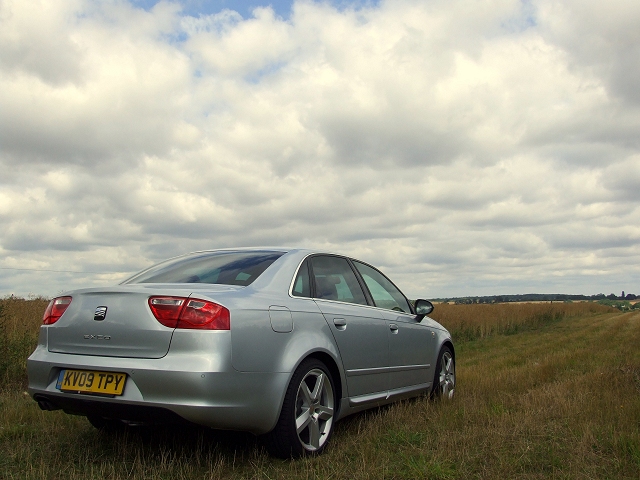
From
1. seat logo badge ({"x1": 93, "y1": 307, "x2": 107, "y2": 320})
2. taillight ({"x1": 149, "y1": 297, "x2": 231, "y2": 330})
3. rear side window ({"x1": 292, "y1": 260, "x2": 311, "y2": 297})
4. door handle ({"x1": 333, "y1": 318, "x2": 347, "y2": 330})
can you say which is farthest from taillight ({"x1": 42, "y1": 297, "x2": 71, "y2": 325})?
door handle ({"x1": 333, "y1": 318, "x2": 347, "y2": 330})

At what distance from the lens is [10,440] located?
493 cm

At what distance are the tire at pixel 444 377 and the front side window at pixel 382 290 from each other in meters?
0.85

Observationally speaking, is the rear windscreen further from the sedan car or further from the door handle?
the door handle

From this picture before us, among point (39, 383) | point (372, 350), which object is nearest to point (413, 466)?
point (372, 350)

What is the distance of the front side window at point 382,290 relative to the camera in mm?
5996

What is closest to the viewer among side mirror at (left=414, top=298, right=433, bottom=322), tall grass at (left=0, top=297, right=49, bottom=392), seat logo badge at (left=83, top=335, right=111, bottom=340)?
seat logo badge at (left=83, top=335, right=111, bottom=340)

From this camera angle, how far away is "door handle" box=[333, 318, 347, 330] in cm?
482

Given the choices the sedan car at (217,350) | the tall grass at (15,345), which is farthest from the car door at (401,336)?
the tall grass at (15,345)

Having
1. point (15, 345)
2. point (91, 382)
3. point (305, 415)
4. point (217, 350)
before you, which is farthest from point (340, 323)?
point (15, 345)

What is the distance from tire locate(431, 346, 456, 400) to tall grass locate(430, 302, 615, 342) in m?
15.8

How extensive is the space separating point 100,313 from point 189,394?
87cm

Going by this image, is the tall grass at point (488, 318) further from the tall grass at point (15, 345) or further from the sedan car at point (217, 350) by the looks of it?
the sedan car at point (217, 350)

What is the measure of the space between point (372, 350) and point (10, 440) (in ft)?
9.80

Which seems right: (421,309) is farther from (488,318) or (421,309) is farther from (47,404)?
(488,318)
